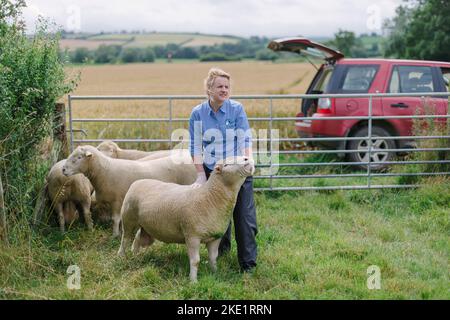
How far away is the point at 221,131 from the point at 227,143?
5.2 inches

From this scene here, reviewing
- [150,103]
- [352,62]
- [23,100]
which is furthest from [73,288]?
[150,103]

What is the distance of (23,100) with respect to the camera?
660cm

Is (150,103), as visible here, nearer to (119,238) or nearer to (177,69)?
(119,238)

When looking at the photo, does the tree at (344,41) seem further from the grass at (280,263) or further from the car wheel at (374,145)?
the grass at (280,263)

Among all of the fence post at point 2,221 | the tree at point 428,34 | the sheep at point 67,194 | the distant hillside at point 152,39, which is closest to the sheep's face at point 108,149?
the sheep at point 67,194

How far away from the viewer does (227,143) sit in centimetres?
595

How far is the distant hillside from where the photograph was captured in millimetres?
42844

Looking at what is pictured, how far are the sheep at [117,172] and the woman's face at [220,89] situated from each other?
189 cm

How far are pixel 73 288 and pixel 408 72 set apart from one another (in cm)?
810

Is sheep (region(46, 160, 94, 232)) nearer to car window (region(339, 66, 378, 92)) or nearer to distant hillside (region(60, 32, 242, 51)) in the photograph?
car window (region(339, 66, 378, 92))

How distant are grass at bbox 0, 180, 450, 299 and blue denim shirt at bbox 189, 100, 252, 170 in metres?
1.15

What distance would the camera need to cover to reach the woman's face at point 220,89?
5.75 metres

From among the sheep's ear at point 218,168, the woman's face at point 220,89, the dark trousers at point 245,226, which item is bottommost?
the dark trousers at point 245,226
